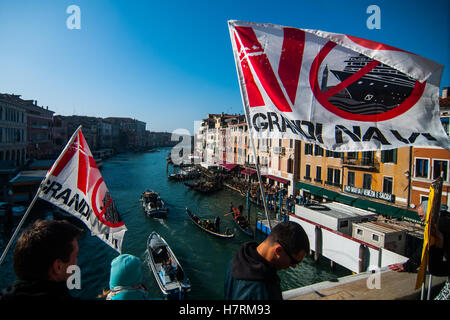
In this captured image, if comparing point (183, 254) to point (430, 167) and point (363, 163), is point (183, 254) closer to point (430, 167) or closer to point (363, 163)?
point (363, 163)

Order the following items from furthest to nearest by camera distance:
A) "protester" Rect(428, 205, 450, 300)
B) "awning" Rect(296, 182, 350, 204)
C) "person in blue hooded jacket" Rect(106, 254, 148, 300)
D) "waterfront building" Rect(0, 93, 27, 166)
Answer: "waterfront building" Rect(0, 93, 27, 166)
"awning" Rect(296, 182, 350, 204)
"protester" Rect(428, 205, 450, 300)
"person in blue hooded jacket" Rect(106, 254, 148, 300)

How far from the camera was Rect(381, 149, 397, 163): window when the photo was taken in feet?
51.1

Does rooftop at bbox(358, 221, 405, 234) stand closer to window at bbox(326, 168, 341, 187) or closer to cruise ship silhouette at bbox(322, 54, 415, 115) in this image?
window at bbox(326, 168, 341, 187)

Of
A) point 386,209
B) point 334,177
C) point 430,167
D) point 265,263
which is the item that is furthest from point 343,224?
point 265,263

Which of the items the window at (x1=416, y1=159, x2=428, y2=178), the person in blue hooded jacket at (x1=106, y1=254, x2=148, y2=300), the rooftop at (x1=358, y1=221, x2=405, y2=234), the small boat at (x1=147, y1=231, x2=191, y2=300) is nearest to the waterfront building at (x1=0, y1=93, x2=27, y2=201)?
the small boat at (x1=147, y1=231, x2=191, y2=300)

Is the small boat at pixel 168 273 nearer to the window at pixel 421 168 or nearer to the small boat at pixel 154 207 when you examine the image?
the small boat at pixel 154 207

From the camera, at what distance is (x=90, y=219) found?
14.0ft

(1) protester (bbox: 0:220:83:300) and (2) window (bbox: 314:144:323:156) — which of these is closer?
(1) protester (bbox: 0:220:83:300)

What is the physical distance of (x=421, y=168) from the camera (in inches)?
562

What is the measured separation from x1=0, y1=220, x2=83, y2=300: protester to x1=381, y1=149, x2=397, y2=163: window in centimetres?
1806

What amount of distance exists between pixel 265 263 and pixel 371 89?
2.49m

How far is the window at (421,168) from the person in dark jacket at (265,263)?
16.2 meters

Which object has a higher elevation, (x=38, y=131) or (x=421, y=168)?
(x=38, y=131)
